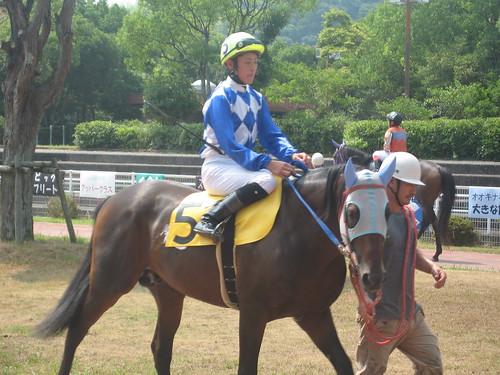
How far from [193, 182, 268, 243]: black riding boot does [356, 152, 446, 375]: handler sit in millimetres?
860

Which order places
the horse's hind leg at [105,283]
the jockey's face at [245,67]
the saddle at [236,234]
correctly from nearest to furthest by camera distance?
1. the saddle at [236,234]
2. the jockey's face at [245,67]
3. the horse's hind leg at [105,283]

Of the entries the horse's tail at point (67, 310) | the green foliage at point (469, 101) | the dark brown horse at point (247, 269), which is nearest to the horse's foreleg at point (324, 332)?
the dark brown horse at point (247, 269)

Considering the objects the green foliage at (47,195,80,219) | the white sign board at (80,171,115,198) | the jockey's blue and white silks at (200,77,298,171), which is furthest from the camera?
the white sign board at (80,171,115,198)

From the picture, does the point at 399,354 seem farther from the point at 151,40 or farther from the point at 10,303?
the point at 151,40

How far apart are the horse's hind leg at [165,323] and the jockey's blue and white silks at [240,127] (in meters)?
1.22

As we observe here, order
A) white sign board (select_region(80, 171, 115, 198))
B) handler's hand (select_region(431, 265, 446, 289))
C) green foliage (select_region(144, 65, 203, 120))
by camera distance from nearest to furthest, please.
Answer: handler's hand (select_region(431, 265, 446, 289))
white sign board (select_region(80, 171, 115, 198))
green foliage (select_region(144, 65, 203, 120))

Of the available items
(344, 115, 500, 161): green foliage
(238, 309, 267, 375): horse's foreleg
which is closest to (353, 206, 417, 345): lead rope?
(238, 309, 267, 375): horse's foreleg

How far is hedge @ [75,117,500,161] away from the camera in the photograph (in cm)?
2045

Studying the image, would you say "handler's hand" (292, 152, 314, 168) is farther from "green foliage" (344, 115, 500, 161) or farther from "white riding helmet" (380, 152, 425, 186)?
"green foliage" (344, 115, 500, 161)

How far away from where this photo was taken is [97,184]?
17.4 m

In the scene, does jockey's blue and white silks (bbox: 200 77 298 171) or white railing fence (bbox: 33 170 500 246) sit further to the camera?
white railing fence (bbox: 33 170 500 246)

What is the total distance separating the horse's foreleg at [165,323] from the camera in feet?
16.7

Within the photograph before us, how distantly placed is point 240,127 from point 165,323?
65.7 inches

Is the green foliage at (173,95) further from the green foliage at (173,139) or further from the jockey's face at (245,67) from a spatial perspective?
the jockey's face at (245,67)
